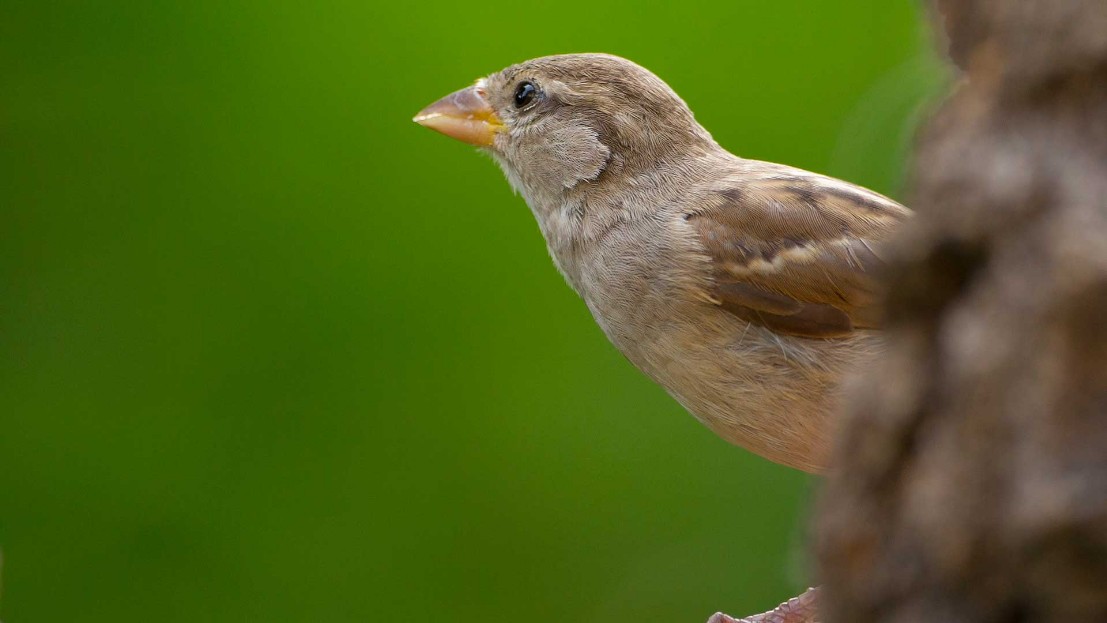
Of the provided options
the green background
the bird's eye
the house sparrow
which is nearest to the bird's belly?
the house sparrow

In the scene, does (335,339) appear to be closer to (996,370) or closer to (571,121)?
(571,121)

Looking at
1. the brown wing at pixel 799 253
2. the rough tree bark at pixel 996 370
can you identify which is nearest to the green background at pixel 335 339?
the brown wing at pixel 799 253

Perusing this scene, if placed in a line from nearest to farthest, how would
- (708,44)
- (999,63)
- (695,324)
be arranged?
(999,63), (695,324), (708,44)

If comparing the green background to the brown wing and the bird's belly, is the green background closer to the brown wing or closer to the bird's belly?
the brown wing

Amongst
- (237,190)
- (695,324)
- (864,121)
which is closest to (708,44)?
(864,121)

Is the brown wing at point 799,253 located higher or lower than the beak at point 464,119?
lower

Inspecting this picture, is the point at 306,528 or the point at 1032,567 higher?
the point at 1032,567

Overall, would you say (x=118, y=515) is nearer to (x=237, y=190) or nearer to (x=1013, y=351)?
(x=237, y=190)

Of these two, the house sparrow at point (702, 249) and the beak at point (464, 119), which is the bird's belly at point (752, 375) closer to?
the house sparrow at point (702, 249)
